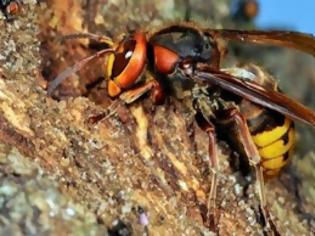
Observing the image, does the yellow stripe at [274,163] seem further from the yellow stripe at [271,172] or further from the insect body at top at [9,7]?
the insect body at top at [9,7]

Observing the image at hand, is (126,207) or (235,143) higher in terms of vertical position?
(126,207)

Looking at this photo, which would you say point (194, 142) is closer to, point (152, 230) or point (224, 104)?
point (224, 104)

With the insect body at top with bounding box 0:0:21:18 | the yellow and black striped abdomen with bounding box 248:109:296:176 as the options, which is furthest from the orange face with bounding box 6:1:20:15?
the yellow and black striped abdomen with bounding box 248:109:296:176

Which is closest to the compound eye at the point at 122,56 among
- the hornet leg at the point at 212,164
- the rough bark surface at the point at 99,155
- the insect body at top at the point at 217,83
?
the insect body at top at the point at 217,83

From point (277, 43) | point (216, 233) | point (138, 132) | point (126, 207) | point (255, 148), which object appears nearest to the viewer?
point (126, 207)

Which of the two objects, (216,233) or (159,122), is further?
(159,122)

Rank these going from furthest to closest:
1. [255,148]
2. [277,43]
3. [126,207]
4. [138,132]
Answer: [277,43], [255,148], [138,132], [126,207]

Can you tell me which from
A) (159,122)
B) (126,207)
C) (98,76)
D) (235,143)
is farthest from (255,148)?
(126,207)
